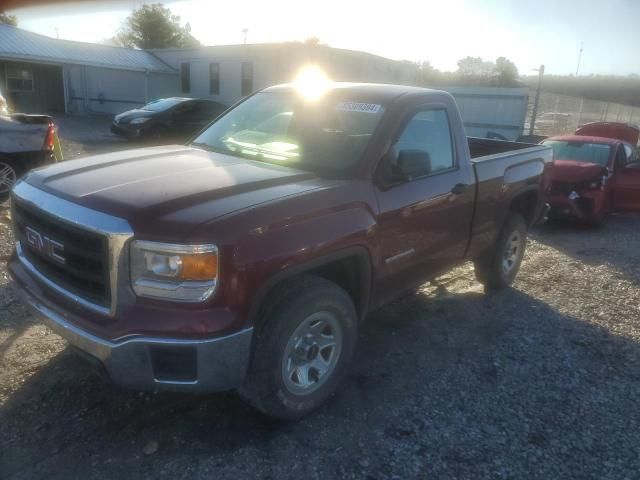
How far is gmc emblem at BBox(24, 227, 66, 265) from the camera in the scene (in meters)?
2.72

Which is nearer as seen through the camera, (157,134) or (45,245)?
(45,245)

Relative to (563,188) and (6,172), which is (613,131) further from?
(6,172)

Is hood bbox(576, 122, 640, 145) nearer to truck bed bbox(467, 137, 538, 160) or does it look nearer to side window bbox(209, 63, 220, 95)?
truck bed bbox(467, 137, 538, 160)

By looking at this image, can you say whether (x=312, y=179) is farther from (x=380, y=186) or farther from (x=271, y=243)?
(x=271, y=243)

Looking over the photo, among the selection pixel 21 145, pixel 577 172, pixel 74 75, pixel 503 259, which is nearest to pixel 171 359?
pixel 503 259

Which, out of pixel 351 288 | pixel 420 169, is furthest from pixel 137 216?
pixel 420 169

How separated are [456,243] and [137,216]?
2.65m

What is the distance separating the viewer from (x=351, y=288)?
333 cm

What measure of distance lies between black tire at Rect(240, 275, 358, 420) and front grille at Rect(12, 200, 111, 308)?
0.81m

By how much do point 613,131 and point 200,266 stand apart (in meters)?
13.4

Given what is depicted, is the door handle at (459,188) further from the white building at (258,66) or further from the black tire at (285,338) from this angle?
the white building at (258,66)

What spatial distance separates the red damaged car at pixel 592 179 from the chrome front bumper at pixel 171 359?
6927mm

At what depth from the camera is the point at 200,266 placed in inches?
94.7

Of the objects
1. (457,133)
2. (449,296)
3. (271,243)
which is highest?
(457,133)
